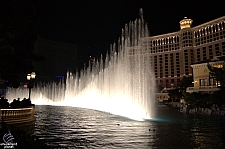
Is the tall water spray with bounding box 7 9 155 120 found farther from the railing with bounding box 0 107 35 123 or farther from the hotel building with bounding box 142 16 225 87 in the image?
the hotel building with bounding box 142 16 225 87

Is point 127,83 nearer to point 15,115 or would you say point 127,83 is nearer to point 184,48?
point 15,115

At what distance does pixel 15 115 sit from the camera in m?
11.0

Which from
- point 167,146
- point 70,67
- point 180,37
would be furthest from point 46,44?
point 167,146

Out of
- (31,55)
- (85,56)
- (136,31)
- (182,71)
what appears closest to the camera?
(31,55)

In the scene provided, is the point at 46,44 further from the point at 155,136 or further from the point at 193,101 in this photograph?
Answer: the point at 155,136

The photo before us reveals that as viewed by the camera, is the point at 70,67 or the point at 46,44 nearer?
the point at 46,44

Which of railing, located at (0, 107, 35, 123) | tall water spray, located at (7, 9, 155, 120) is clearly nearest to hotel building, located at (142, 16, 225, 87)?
tall water spray, located at (7, 9, 155, 120)

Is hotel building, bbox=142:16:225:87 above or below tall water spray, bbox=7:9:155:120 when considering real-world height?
above

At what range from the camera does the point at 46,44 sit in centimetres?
9875

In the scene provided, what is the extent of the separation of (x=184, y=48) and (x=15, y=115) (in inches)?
3457

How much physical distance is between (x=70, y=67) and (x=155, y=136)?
10007 centimetres

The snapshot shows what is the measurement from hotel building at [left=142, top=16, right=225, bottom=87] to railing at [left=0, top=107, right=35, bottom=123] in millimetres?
66078

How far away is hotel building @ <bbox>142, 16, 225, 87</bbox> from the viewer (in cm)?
7912

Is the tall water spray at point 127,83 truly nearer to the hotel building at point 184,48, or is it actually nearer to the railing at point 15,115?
the railing at point 15,115
